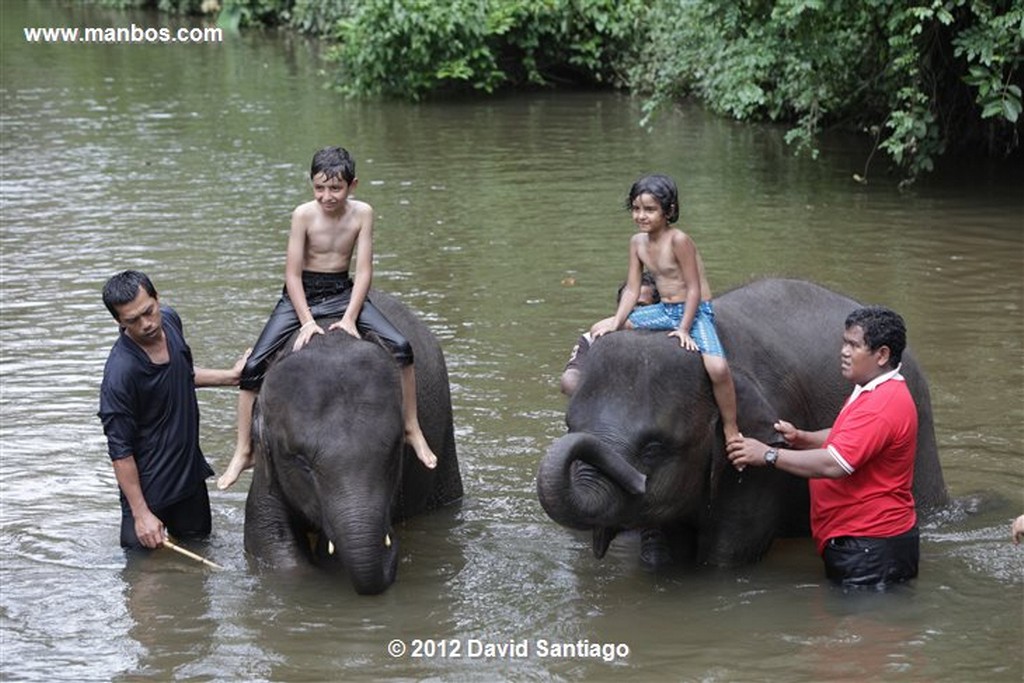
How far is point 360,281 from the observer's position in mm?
7191

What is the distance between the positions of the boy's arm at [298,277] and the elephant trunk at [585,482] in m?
1.37

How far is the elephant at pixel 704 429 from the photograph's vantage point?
21.1 ft

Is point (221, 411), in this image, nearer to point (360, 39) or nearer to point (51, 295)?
point (51, 295)

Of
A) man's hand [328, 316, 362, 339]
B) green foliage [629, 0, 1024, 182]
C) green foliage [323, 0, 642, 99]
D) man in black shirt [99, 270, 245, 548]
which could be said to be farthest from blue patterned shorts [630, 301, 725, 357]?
green foliage [323, 0, 642, 99]

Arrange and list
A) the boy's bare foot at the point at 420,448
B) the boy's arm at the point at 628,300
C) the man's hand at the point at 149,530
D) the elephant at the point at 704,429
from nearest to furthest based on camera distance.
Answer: the elephant at the point at 704,429 < the boy's arm at the point at 628,300 < the boy's bare foot at the point at 420,448 < the man's hand at the point at 149,530

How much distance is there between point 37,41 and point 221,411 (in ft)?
80.3

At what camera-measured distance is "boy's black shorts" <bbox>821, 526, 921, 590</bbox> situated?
6.82m

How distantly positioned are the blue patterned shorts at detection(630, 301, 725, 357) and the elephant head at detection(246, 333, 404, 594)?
3.59ft

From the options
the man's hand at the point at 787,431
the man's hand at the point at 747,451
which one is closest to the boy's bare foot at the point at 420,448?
the man's hand at the point at 747,451

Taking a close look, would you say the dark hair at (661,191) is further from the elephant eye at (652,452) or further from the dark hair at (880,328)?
the elephant eye at (652,452)

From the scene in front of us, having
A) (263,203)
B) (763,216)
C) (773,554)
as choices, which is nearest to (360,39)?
(263,203)

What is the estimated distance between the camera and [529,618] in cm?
678

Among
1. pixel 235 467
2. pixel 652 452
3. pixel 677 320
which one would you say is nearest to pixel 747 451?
pixel 652 452

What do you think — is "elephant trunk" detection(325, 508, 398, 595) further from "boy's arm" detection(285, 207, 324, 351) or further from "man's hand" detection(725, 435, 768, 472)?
"man's hand" detection(725, 435, 768, 472)
